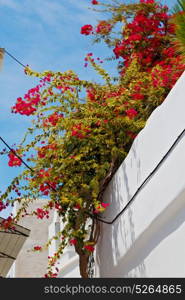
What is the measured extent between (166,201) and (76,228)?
219 cm

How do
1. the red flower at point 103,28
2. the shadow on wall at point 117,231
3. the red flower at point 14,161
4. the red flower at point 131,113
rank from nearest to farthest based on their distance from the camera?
the shadow on wall at point 117,231 → the red flower at point 131,113 → the red flower at point 14,161 → the red flower at point 103,28

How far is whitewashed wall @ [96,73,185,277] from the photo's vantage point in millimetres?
4844

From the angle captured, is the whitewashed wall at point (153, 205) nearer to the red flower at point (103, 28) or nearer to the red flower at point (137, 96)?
the red flower at point (137, 96)

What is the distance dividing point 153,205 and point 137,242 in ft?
2.19

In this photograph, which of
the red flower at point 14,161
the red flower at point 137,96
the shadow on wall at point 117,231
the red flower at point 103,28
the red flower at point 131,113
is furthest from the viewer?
the red flower at point 103,28

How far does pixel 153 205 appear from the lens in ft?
17.5

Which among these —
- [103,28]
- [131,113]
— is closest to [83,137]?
[131,113]

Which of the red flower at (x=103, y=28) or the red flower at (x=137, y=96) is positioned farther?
the red flower at (x=103, y=28)

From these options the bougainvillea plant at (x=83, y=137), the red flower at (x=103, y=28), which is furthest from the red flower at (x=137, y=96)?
the red flower at (x=103, y=28)

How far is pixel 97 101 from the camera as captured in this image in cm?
708

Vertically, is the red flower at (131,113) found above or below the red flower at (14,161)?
above

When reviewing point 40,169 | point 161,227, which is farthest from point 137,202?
point 40,169

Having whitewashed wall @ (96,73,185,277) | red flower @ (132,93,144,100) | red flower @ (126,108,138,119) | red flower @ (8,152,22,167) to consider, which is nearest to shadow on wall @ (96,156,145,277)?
whitewashed wall @ (96,73,185,277)

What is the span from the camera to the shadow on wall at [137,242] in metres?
4.91
